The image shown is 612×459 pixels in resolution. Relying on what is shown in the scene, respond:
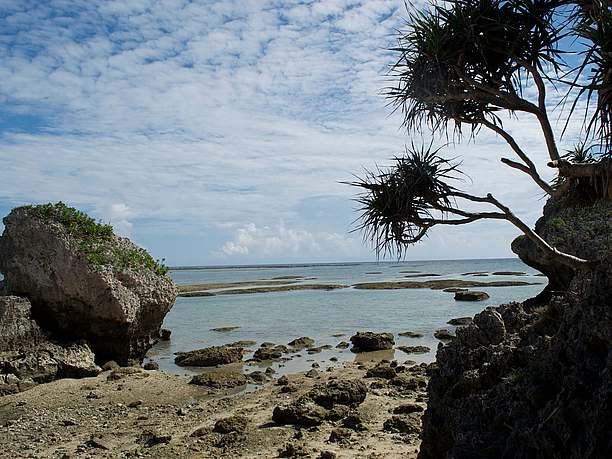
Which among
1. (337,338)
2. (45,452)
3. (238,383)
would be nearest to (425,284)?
(337,338)

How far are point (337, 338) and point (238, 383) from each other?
735 cm

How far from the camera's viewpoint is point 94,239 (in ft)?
43.8

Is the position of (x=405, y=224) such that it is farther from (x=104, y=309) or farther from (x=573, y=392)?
(x=104, y=309)

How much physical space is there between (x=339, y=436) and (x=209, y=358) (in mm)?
7116

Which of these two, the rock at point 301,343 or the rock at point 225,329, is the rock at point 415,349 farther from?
the rock at point 225,329

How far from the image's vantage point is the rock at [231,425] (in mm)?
8273

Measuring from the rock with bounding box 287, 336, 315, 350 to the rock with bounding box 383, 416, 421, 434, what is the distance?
8338mm

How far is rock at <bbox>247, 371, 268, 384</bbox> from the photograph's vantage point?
12048mm

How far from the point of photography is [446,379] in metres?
5.74

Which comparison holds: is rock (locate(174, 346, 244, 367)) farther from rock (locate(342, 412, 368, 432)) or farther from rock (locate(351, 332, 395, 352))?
rock (locate(342, 412, 368, 432))

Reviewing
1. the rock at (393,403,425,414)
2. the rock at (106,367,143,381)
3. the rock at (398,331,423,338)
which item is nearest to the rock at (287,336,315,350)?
the rock at (398,331,423,338)

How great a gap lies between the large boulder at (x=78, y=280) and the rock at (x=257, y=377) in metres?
2.87

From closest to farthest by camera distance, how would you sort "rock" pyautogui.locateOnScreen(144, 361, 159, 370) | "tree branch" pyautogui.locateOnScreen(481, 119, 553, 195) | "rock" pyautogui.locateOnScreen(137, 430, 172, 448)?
1. "tree branch" pyautogui.locateOnScreen(481, 119, 553, 195)
2. "rock" pyautogui.locateOnScreen(137, 430, 172, 448)
3. "rock" pyautogui.locateOnScreen(144, 361, 159, 370)

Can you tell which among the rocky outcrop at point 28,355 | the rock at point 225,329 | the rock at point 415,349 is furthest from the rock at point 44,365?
the rock at point 225,329
